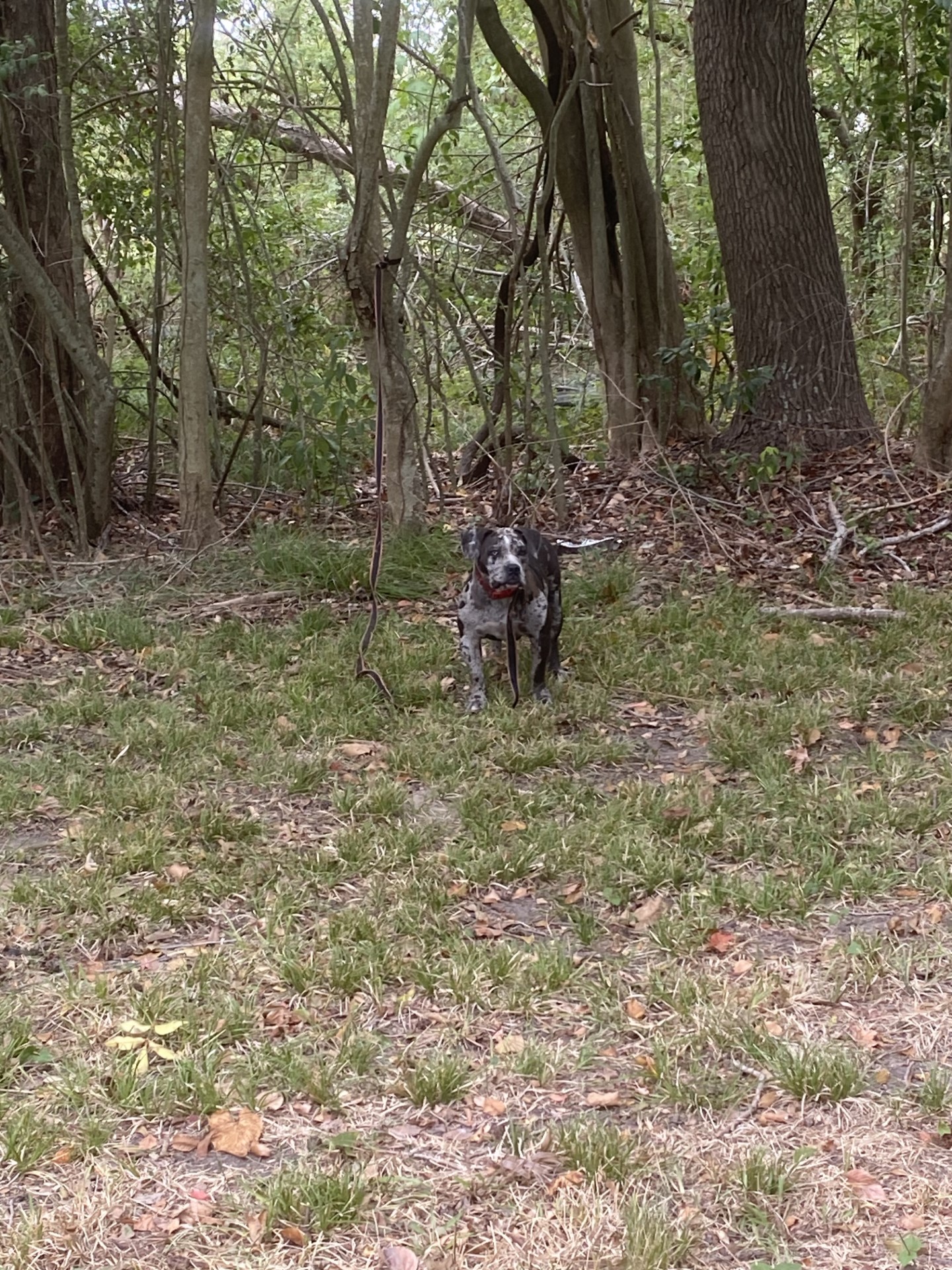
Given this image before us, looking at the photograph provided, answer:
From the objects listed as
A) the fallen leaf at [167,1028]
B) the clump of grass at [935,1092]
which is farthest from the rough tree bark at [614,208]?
the fallen leaf at [167,1028]

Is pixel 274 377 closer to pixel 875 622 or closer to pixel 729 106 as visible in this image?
pixel 729 106

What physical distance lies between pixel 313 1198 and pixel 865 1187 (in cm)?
119

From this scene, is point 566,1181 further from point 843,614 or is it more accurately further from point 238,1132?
point 843,614

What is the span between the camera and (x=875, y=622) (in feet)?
20.3

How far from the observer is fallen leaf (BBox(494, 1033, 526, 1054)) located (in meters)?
3.04

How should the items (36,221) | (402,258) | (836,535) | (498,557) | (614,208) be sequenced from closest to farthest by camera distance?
(498,557), (402,258), (836,535), (36,221), (614,208)

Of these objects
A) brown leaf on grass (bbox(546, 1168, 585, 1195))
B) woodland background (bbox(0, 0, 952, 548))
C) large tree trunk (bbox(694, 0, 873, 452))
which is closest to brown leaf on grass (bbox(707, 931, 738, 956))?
brown leaf on grass (bbox(546, 1168, 585, 1195))

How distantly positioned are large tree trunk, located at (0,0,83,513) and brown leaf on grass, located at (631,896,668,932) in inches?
210

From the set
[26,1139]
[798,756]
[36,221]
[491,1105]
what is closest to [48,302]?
[36,221]

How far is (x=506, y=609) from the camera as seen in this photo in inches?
215

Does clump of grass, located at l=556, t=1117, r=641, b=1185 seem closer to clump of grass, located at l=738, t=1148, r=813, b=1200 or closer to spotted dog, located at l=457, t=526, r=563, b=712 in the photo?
clump of grass, located at l=738, t=1148, r=813, b=1200

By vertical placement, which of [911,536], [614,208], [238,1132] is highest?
[614,208]

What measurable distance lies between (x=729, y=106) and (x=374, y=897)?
→ 22.8 ft

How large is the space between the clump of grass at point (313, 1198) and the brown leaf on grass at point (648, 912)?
4.47 ft
